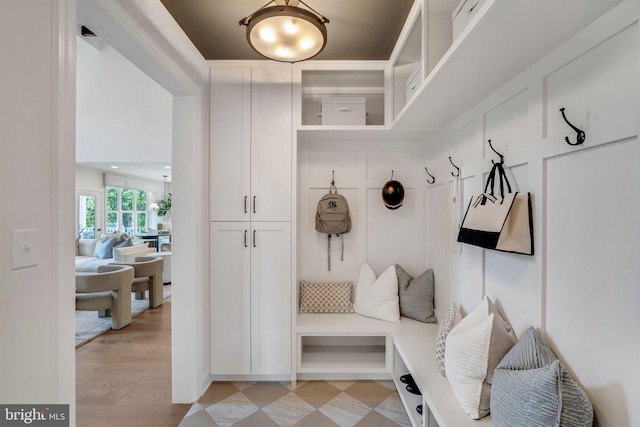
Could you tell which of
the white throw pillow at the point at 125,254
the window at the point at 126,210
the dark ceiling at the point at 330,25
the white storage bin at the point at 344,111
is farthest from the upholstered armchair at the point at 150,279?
the window at the point at 126,210

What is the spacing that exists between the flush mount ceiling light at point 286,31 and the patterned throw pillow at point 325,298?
1775 millimetres

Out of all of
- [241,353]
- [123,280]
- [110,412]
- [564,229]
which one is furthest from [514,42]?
[123,280]

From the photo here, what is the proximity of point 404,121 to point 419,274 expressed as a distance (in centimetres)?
133

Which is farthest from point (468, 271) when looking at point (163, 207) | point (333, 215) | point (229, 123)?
point (163, 207)

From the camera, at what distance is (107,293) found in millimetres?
3545

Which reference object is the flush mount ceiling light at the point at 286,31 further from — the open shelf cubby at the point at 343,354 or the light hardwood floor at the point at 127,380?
the light hardwood floor at the point at 127,380

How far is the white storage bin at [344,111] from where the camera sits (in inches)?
92.1

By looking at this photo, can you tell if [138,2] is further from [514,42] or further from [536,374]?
[536,374]

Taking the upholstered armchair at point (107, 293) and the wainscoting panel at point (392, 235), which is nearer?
the wainscoting panel at point (392, 235)

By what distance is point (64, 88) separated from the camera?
100cm

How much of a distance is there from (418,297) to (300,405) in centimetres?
118

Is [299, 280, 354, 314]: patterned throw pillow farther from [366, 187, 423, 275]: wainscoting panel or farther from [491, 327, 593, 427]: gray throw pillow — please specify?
[491, 327, 593, 427]: gray throw pillow

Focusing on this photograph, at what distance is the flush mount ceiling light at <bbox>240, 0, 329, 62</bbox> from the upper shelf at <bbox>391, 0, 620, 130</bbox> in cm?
60
